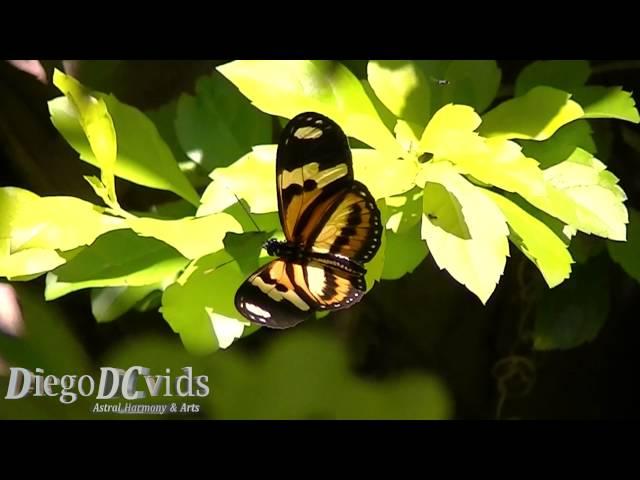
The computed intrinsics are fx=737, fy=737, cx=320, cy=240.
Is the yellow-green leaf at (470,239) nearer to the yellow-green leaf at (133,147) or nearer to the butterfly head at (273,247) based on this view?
the butterfly head at (273,247)

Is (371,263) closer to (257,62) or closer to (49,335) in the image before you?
(257,62)

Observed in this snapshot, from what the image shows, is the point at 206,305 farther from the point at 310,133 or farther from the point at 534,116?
the point at 534,116

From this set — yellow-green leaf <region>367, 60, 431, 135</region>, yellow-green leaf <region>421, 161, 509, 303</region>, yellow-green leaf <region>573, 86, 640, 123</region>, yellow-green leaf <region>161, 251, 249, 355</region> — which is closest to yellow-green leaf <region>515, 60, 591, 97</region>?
yellow-green leaf <region>573, 86, 640, 123</region>

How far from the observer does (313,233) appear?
0.55 m

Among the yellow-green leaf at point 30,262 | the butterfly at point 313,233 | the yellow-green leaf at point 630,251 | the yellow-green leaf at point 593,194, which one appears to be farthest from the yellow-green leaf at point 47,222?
the yellow-green leaf at point 630,251

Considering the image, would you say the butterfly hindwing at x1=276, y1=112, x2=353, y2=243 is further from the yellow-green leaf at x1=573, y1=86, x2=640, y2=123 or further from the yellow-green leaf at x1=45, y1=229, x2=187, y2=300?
the yellow-green leaf at x1=573, y1=86, x2=640, y2=123

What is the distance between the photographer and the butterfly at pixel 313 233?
534mm

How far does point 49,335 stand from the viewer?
74cm

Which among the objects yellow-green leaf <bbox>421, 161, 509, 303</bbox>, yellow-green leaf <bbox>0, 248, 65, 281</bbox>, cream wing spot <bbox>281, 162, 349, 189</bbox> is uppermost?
cream wing spot <bbox>281, 162, 349, 189</bbox>

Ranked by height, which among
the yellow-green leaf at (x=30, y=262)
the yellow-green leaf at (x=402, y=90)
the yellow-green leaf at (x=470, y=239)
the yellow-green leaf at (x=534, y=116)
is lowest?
the yellow-green leaf at (x=470, y=239)

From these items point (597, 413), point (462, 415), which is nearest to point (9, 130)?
point (462, 415)

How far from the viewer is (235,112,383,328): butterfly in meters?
0.53

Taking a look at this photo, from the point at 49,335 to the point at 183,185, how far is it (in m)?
0.23

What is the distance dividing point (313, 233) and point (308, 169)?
0.05 meters
